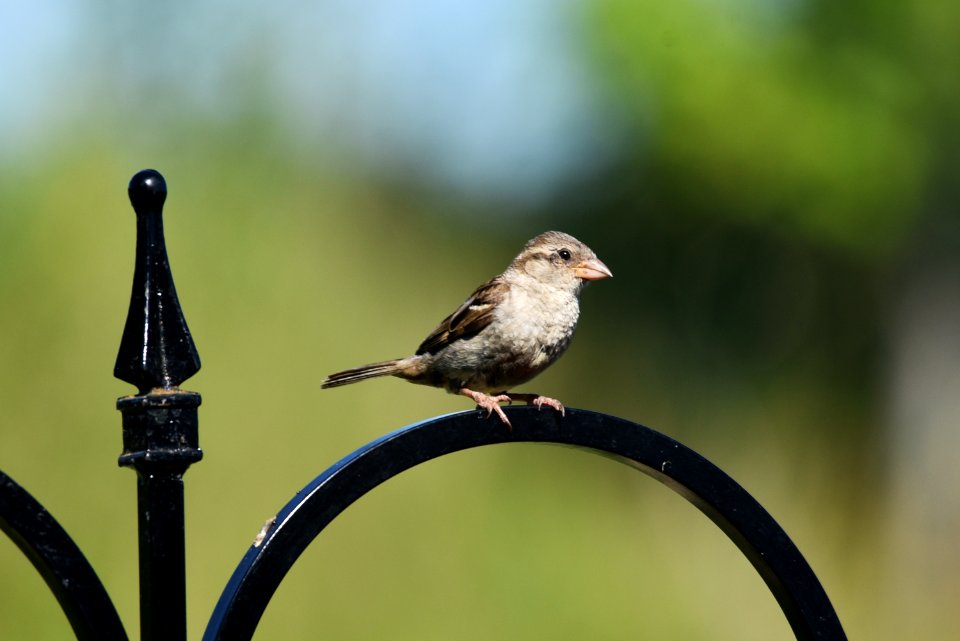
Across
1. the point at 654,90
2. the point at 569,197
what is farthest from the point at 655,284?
the point at 654,90

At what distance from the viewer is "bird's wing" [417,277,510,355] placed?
3.93 meters

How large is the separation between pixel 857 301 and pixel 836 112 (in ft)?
6.05

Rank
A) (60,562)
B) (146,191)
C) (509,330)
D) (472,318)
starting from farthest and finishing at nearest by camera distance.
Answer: (472,318)
(509,330)
(146,191)
(60,562)

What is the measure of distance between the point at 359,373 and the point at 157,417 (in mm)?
2387

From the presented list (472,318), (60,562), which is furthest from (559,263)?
(60,562)

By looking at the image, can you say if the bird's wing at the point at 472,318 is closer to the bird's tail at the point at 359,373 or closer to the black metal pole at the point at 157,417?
the bird's tail at the point at 359,373

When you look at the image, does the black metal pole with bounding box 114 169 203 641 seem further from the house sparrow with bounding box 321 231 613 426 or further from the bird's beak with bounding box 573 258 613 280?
the bird's beak with bounding box 573 258 613 280

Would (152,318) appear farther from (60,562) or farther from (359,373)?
(359,373)

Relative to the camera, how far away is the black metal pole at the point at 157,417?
62.5 inches

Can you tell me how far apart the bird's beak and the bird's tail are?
72 cm

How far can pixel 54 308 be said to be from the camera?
281 inches

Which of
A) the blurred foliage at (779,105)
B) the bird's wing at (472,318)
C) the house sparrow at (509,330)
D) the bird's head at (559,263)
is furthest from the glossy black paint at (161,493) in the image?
the blurred foliage at (779,105)

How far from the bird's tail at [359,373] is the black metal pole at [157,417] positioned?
224 cm

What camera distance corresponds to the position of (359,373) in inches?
158
